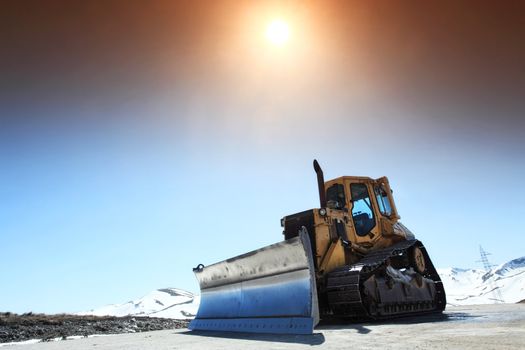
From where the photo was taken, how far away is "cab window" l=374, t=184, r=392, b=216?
9.06 meters

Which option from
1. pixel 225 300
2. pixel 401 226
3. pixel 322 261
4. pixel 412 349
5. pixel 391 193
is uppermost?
pixel 391 193

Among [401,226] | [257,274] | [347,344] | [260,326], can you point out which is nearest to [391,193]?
[401,226]

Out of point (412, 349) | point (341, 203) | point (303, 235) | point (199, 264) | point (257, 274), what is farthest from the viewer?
point (341, 203)

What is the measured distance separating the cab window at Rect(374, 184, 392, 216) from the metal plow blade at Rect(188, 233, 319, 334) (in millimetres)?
4336

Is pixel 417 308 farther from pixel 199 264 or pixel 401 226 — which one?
pixel 199 264

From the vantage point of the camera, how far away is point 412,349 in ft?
9.05

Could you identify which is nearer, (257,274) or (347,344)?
(347,344)

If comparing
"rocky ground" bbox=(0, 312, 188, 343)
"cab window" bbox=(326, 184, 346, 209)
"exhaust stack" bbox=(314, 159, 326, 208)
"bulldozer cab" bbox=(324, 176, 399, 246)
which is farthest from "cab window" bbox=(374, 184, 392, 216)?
"rocky ground" bbox=(0, 312, 188, 343)

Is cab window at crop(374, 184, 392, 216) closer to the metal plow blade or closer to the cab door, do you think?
the cab door

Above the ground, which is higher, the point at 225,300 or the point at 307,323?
the point at 225,300

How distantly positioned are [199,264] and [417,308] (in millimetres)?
5100

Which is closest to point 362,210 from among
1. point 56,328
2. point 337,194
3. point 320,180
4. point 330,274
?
point 337,194

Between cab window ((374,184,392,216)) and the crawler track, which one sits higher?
cab window ((374,184,392,216))

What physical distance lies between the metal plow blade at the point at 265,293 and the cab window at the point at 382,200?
4.34 meters
